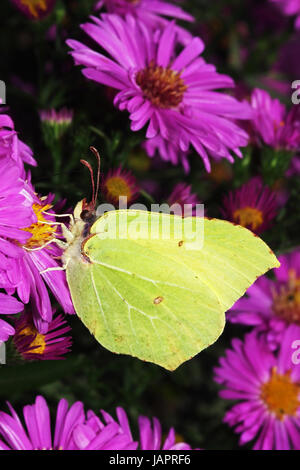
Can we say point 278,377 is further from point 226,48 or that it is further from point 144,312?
point 226,48

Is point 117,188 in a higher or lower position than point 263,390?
higher

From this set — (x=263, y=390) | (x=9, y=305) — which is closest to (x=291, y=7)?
(x=263, y=390)

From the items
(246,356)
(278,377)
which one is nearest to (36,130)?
(246,356)

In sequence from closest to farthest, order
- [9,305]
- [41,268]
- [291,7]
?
[9,305] → [41,268] → [291,7]

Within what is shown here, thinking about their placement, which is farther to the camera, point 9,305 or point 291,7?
point 291,7

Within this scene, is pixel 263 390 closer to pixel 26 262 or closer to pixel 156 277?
pixel 156 277

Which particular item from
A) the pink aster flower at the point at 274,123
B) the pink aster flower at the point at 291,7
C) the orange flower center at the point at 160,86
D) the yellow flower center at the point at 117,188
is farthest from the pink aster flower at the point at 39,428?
the pink aster flower at the point at 291,7

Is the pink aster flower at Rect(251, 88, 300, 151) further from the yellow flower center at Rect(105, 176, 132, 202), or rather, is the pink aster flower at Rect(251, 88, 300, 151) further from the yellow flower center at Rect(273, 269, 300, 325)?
the yellow flower center at Rect(105, 176, 132, 202)
